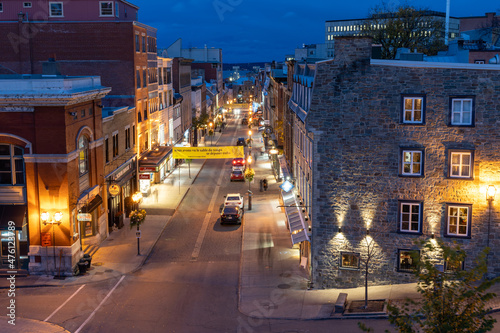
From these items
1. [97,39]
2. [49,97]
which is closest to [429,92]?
[49,97]

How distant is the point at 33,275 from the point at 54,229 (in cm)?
261

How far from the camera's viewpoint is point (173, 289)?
26.9m

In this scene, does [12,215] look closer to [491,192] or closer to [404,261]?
[404,261]

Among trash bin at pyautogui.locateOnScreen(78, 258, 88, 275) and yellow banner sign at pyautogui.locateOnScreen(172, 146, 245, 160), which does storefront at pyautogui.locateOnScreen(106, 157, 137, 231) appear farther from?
trash bin at pyautogui.locateOnScreen(78, 258, 88, 275)

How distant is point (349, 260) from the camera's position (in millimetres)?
26016

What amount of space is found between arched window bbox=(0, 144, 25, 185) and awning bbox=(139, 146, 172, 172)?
1800 cm

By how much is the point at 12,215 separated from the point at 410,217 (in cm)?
1972

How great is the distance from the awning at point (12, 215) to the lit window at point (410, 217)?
18787mm

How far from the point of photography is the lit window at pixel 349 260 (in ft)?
85.0

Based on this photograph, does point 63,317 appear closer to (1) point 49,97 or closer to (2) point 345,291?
(1) point 49,97

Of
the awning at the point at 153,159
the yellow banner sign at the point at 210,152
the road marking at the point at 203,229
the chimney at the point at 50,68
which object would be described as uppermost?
the chimney at the point at 50,68

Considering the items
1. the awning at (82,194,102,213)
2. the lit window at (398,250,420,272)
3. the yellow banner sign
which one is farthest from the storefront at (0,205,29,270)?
the lit window at (398,250,420,272)

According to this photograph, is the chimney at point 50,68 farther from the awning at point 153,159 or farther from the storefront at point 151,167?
the awning at point 153,159

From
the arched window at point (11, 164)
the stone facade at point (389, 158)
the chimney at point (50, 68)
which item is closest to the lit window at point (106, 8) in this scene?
the chimney at point (50, 68)
